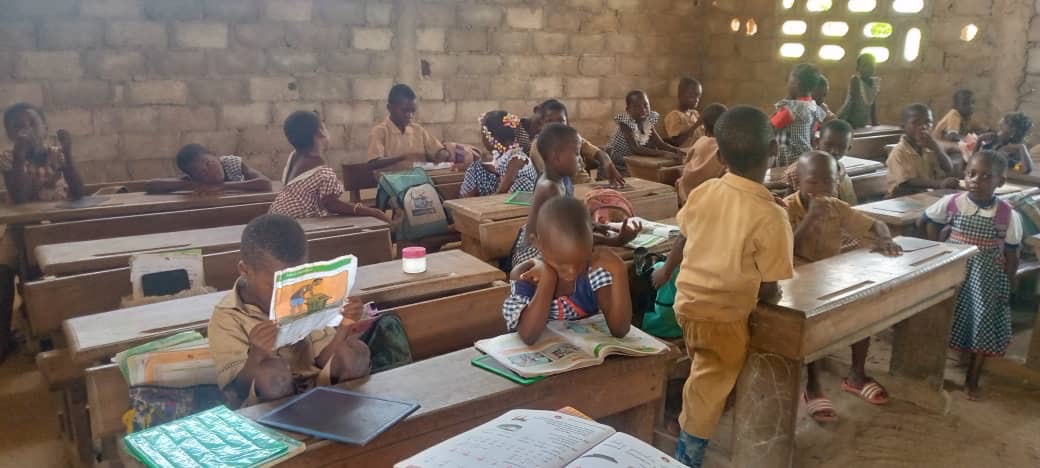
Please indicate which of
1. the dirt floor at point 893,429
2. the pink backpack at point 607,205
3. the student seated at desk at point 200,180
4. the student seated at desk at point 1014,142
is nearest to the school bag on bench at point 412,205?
the student seated at desk at point 200,180

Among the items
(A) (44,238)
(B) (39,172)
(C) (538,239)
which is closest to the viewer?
(C) (538,239)

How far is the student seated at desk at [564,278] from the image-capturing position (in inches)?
89.3

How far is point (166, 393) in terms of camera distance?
2035 mm

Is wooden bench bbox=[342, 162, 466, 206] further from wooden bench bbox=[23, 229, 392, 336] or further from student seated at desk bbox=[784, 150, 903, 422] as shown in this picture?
student seated at desk bbox=[784, 150, 903, 422]

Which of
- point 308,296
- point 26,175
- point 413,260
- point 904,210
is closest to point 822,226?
point 904,210

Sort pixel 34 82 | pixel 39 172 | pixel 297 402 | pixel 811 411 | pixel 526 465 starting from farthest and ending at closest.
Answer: pixel 34 82, pixel 39 172, pixel 811 411, pixel 297 402, pixel 526 465

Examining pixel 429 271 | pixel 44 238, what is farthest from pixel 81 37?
pixel 429 271

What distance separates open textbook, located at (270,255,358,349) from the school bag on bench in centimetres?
266

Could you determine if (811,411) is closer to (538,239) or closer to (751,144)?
(751,144)

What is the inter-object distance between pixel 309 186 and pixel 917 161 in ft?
14.3

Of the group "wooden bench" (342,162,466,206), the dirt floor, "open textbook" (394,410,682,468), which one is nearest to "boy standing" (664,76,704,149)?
"wooden bench" (342,162,466,206)

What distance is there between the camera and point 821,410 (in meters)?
3.45

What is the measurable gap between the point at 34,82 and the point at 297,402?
534cm

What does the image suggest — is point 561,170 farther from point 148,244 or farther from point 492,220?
point 148,244
